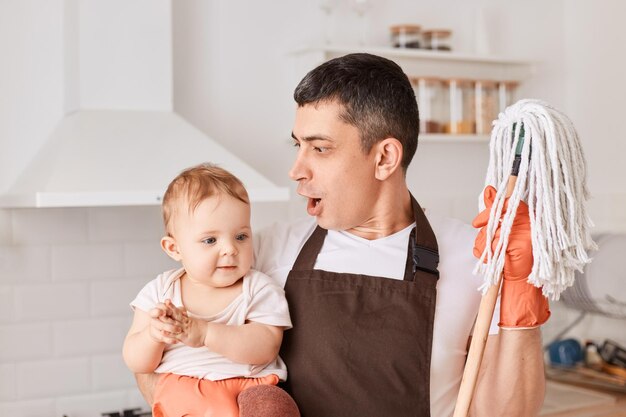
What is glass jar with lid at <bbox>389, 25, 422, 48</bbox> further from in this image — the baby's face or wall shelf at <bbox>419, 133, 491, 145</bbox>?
the baby's face

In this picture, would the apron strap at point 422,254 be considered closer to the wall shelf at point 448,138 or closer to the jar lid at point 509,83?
the wall shelf at point 448,138

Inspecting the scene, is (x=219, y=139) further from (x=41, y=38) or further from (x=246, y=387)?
(x=246, y=387)

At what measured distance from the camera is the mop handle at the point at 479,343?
1820 millimetres

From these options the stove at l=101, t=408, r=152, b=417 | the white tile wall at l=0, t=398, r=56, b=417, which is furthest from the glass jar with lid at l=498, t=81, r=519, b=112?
the white tile wall at l=0, t=398, r=56, b=417

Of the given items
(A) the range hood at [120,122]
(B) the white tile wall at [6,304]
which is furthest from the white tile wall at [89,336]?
(A) the range hood at [120,122]

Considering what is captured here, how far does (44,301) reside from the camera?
3.22 m

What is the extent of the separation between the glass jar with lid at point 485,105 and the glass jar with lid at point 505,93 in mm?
33

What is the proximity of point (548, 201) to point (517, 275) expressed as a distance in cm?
17

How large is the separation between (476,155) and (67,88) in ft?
6.12

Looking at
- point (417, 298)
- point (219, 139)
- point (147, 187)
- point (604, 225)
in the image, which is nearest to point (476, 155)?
point (604, 225)

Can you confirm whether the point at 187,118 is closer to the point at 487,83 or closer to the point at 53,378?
the point at 53,378

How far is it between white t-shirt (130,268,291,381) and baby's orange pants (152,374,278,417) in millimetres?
15

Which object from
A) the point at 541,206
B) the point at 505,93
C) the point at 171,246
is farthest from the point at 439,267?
the point at 505,93

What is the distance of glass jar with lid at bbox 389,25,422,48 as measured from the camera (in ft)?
12.5
